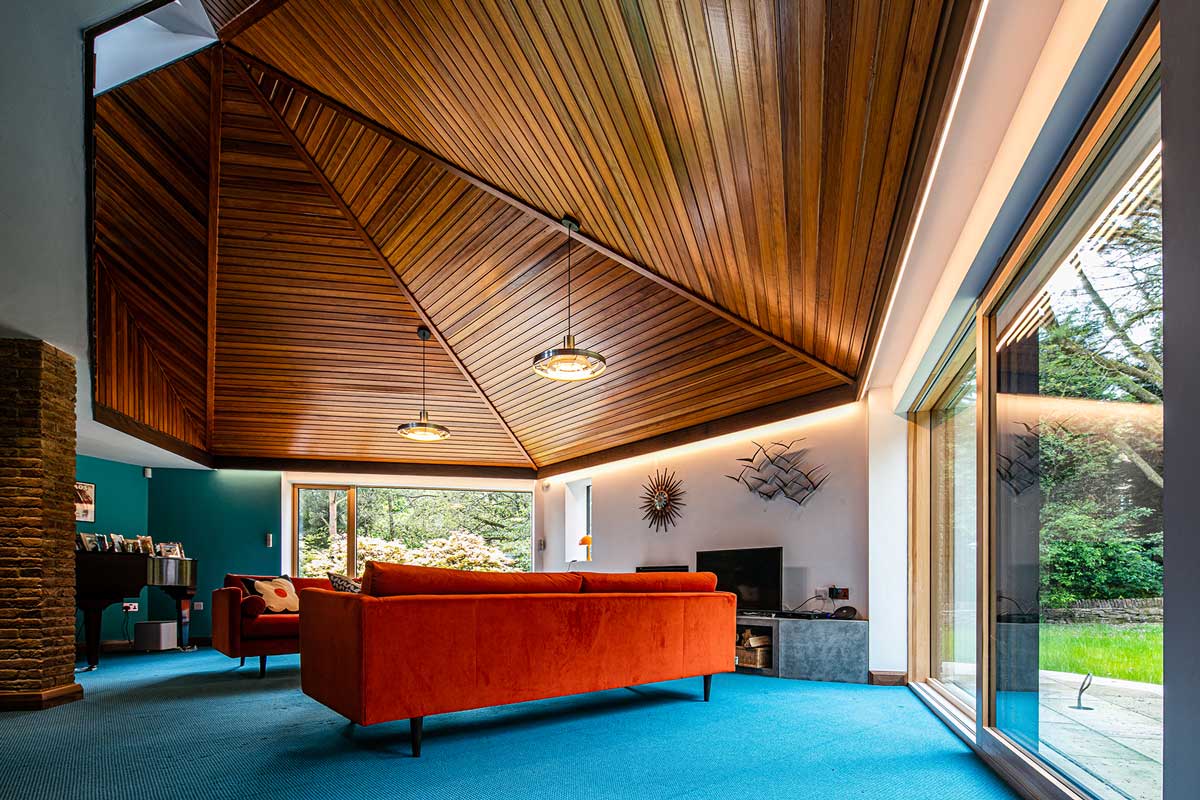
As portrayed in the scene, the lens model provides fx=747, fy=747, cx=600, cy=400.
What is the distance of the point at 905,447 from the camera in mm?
6039

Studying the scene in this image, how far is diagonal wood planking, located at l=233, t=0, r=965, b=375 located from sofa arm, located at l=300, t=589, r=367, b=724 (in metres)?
2.78

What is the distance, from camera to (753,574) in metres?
7.08

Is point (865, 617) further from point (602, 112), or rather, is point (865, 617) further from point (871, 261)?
point (602, 112)

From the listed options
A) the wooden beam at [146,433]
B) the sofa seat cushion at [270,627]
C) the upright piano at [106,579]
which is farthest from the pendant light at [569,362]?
the wooden beam at [146,433]

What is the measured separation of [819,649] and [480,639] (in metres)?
3.39

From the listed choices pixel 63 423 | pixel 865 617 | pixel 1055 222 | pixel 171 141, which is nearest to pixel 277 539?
pixel 63 423

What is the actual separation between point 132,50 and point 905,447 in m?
6.29

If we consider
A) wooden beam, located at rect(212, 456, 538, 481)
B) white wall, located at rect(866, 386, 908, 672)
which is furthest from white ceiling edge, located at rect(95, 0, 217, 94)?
wooden beam, located at rect(212, 456, 538, 481)

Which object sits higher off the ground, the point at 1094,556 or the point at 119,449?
the point at 119,449

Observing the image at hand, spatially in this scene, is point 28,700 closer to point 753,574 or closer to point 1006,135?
point 753,574

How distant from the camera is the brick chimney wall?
477 cm

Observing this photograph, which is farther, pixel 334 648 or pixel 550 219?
pixel 550 219

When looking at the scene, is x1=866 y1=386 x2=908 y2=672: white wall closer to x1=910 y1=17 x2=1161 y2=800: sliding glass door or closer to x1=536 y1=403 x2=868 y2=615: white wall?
x1=536 y1=403 x2=868 y2=615: white wall

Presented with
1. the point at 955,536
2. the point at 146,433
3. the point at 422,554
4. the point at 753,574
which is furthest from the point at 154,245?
the point at 955,536
